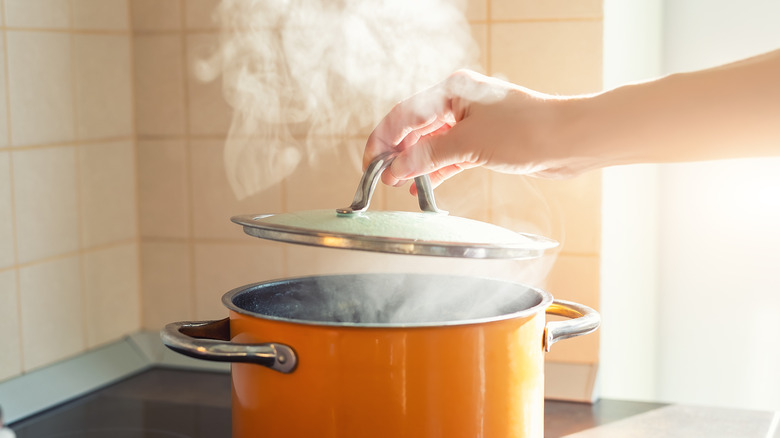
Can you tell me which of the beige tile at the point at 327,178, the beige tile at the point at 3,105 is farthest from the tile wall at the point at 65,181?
the beige tile at the point at 327,178

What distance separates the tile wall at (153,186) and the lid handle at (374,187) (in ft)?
1.06

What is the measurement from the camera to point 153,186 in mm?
1181

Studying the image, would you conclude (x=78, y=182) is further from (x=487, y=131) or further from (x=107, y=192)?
(x=487, y=131)

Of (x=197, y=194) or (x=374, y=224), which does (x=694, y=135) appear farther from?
(x=197, y=194)

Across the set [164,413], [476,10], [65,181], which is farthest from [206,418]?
[476,10]

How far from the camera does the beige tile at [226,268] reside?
114 centimetres

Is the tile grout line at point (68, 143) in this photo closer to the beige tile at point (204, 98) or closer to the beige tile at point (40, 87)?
the beige tile at point (40, 87)

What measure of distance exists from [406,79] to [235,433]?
0.52 metres

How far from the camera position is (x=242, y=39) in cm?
111

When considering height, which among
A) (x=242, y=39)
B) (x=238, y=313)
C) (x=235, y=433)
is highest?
(x=242, y=39)

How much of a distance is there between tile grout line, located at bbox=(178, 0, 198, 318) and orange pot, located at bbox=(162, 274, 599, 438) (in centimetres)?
53

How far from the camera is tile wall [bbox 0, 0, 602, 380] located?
985 mm

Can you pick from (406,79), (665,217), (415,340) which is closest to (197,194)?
(406,79)

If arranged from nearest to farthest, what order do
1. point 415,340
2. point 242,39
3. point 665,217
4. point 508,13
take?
point 415,340 < point 508,13 < point 242,39 < point 665,217
